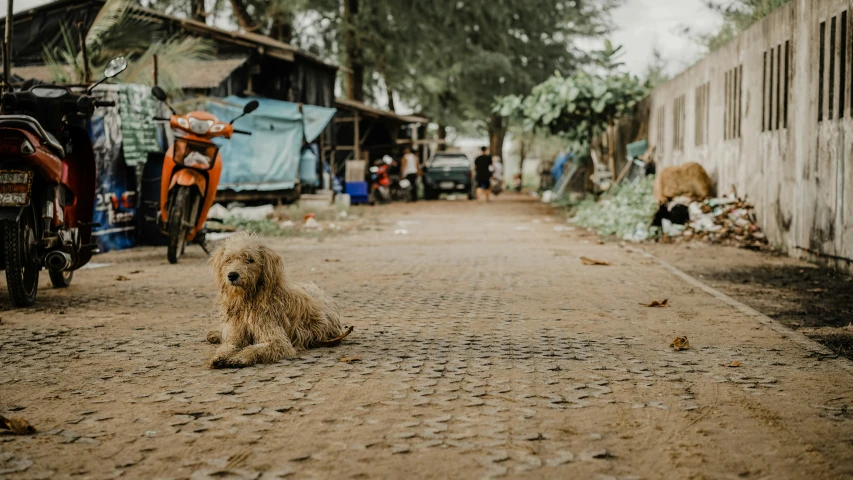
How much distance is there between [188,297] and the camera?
7953 millimetres

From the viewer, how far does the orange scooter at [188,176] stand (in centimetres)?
1057

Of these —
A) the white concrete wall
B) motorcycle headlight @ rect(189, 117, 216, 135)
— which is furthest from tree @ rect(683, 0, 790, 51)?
motorcycle headlight @ rect(189, 117, 216, 135)

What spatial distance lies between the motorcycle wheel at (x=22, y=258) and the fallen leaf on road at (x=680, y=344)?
15.8 feet

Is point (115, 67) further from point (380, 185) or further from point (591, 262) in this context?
point (380, 185)

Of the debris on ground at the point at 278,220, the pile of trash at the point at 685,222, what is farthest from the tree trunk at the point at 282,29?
the pile of trash at the point at 685,222

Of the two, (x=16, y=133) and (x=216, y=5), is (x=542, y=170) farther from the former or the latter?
(x=16, y=133)

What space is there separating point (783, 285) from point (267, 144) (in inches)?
613

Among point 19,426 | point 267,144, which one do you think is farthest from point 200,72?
point 19,426

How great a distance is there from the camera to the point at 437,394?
432 centimetres

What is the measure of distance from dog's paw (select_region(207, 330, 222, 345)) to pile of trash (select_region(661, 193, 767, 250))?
931cm

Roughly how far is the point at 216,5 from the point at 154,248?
22.3 m

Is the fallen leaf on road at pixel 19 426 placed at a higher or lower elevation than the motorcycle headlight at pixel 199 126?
lower

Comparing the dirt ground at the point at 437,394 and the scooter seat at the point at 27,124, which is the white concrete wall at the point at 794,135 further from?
the scooter seat at the point at 27,124

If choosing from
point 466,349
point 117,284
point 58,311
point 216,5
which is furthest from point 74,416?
point 216,5
